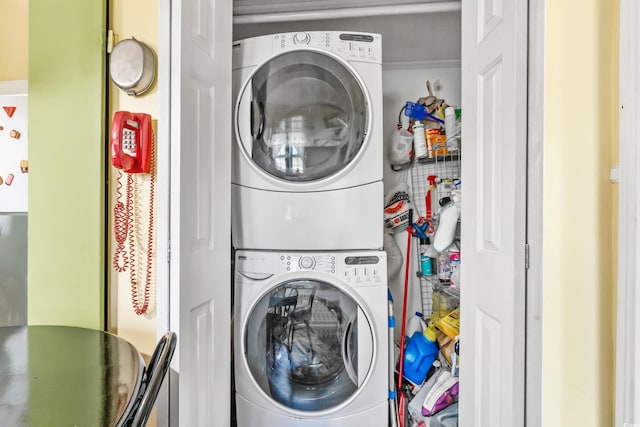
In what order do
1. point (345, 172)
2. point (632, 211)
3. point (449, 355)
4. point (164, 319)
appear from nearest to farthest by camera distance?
point (632, 211)
point (164, 319)
point (345, 172)
point (449, 355)

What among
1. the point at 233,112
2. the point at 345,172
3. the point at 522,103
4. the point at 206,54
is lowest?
the point at 345,172

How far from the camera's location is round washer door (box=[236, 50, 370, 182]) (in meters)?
1.48

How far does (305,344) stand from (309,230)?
54 centimetres

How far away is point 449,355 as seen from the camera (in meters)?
1.55

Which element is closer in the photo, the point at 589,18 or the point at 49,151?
the point at 589,18

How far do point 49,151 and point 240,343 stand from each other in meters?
1.07

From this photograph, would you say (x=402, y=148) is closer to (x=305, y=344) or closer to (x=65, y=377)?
(x=305, y=344)

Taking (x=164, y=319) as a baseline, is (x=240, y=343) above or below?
below

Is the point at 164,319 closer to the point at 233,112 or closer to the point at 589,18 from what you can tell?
the point at 233,112

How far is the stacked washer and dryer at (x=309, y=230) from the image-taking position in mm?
1439

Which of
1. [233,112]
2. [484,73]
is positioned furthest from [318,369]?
[484,73]

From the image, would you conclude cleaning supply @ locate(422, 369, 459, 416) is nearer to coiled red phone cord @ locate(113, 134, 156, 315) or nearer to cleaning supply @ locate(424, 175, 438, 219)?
cleaning supply @ locate(424, 175, 438, 219)

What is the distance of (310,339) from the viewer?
1.50 metres

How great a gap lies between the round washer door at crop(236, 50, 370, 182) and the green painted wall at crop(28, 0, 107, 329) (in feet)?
1.85
